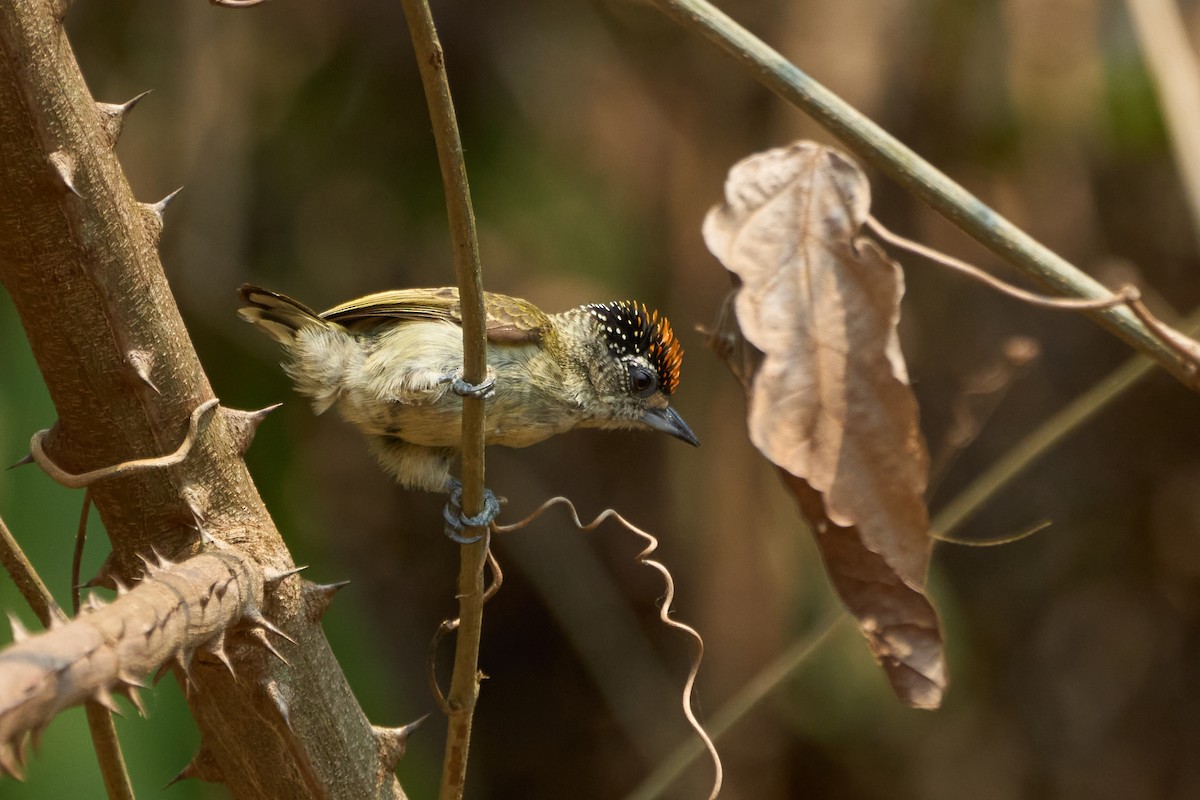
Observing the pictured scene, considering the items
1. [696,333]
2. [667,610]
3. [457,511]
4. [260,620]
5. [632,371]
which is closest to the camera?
[260,620]

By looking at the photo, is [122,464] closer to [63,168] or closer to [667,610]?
[63,168]

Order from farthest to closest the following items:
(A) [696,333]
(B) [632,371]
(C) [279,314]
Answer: (A) [696,333]
(B) [632,371]
(C) [279,314]

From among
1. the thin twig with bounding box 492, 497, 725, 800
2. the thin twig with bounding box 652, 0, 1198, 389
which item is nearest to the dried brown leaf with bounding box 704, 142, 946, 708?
the thin twig with bounding box 652, 0, 1198, 389

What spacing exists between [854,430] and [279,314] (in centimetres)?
221

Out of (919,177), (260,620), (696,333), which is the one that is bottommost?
(696,333)

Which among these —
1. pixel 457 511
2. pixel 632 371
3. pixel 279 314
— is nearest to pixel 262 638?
pixel 457 511

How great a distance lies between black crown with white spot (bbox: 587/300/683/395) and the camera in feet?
12.1

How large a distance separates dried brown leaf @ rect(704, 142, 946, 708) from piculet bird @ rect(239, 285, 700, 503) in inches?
67.5

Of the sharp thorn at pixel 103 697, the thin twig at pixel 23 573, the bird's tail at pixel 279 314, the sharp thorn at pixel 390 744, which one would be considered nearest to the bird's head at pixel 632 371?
the bird's tail at pixel 279 314

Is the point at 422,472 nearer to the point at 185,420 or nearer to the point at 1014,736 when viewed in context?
the point at 185,420

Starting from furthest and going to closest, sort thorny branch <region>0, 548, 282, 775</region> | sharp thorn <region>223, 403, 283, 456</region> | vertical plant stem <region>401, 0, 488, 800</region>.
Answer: sharp thorn <region>223, 403, 283, 456</region> → vertical plant stem <region>401, 0, 488, 800</region> → thorny branch <region>0, 548, 282, 775</region>

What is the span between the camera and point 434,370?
124 inches

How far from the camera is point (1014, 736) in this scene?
5.66 metres

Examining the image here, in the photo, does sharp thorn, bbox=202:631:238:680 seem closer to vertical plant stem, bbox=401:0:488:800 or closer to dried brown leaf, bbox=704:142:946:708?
vertical plant stem, bbox=401:0:488:800
